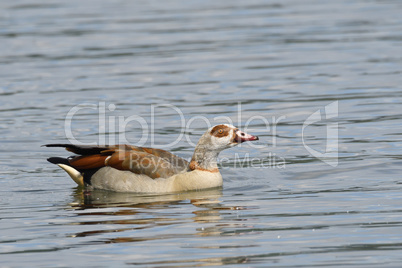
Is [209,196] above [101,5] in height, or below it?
below

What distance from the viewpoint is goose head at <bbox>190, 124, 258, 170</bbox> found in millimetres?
13062

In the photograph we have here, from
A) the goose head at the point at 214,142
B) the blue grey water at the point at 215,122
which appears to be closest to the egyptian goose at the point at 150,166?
the goose head at the point at 214,142

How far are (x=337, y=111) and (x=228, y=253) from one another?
9832 mm

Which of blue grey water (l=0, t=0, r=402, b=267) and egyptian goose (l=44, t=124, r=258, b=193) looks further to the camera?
egyptian goose (l=44, t=124, r=258, b=193)

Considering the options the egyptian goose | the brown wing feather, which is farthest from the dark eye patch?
the brown wing feather

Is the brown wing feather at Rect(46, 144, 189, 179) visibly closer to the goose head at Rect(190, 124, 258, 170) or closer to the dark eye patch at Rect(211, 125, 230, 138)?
the goose head at Rect(190, 124, 258, 170)

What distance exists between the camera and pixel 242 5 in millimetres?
36188

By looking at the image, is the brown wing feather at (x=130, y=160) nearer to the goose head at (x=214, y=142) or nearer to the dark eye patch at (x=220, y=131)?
the goose head at (x=214, y=142)

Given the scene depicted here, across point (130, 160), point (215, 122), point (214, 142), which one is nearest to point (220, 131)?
point (214, 142)

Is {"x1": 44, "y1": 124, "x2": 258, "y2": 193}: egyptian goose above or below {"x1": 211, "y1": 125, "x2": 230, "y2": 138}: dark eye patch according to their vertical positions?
below

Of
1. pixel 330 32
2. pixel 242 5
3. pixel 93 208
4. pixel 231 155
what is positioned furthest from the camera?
pixel 242 5

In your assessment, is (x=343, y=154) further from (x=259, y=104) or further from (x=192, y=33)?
(x=192, y=33)

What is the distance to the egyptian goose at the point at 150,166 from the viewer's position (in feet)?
42.8

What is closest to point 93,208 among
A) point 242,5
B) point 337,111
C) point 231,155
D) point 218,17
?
point 231,155
